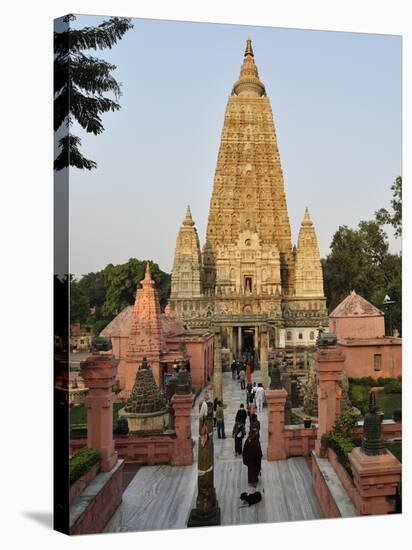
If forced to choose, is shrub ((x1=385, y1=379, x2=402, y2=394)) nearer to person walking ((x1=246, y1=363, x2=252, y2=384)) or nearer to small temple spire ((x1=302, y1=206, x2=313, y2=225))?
person walking ((x1=246, y1=363, x2=252, y2=384))

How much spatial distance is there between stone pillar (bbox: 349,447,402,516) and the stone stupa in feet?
9.25

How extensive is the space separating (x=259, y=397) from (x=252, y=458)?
36.0 inches

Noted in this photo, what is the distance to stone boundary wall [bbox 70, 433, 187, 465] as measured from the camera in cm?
805

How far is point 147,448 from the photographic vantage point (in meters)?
8.19

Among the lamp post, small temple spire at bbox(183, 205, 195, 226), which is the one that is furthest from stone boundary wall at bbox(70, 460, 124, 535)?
the lamp post

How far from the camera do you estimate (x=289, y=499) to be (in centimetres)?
771

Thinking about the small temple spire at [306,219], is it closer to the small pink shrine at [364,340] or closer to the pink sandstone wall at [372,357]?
the small pink shrine at [364,340]

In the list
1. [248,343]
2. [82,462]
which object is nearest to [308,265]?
[248,343]

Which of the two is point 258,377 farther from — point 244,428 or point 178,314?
point 178,314

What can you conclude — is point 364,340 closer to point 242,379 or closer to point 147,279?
point 242,379

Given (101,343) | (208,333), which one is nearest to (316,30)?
(208,333)

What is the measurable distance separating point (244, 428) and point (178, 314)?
1.75 metres

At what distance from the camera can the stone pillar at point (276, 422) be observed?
27.2 ft

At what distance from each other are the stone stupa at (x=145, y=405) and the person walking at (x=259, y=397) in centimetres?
137
